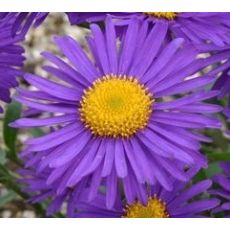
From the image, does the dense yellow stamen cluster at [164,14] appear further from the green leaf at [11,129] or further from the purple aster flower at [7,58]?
the green leaf at [11,129]

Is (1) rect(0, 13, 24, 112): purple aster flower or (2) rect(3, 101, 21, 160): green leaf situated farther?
(2) rect(3, 101, 21, 160): green leaf

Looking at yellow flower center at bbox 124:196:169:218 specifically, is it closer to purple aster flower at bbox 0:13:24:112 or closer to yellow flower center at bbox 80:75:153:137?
yellow flower center at bbox 80:75:153:137

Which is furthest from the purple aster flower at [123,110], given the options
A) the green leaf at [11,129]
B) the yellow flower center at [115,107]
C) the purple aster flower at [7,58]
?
the green leaf at [11,129]

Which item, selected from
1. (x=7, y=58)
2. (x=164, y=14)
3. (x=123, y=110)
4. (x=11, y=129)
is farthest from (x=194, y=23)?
(x=11, y=129)

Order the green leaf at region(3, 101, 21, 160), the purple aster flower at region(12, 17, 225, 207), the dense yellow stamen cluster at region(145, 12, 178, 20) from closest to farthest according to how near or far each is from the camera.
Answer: the purple aster flower at region(12, 17, 225, 207), the dense yellow stamen cluster at region(145, 12, 178, 20), the green leaf at region(3, 101, 21, 160)

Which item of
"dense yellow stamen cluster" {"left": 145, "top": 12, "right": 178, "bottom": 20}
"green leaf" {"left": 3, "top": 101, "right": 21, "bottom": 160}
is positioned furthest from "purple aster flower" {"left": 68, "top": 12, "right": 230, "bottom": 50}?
"green leaf" {"left": 3, "top": 101, "right": 21, "bottom": 160}

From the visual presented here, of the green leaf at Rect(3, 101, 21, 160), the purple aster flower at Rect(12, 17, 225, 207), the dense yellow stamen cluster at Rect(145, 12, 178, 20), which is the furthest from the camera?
the green leaf at Rect(3, 101, 21, 160)
